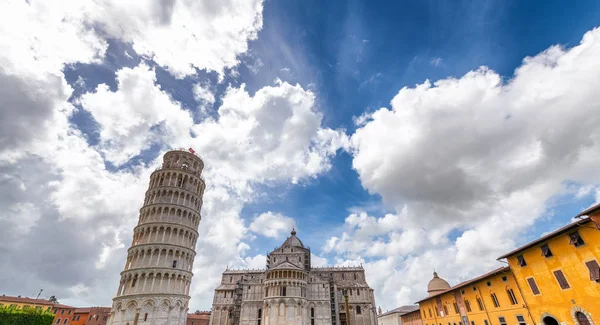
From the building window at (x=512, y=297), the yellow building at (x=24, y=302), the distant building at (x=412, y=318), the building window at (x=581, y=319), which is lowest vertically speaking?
the building window at (x=581, y=319)

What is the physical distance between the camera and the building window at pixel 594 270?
20.9m

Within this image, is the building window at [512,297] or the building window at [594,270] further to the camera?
the building window at [512,297]

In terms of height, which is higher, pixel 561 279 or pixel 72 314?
pixel 72 314

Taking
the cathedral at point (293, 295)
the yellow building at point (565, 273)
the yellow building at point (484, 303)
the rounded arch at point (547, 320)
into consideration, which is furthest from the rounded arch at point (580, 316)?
the cathedral at point (293, 295)

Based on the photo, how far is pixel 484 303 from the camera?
34.9m

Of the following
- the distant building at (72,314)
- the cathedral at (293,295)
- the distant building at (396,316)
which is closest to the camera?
the cathedral at (293,295)

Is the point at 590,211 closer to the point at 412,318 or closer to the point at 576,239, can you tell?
the point at 576,239

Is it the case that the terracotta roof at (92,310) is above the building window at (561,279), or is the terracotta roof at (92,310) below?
above

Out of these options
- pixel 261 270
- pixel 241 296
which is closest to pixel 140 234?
pixel 241 296

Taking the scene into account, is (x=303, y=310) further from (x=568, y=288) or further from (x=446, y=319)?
(x=568, y=288)

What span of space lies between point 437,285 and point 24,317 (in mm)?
73668

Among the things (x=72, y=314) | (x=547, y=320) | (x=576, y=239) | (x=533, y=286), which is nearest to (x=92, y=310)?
(x=72, y=314)

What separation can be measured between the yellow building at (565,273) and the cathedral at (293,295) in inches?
1100

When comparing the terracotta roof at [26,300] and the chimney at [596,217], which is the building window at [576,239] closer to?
the chimney at [596,217]
